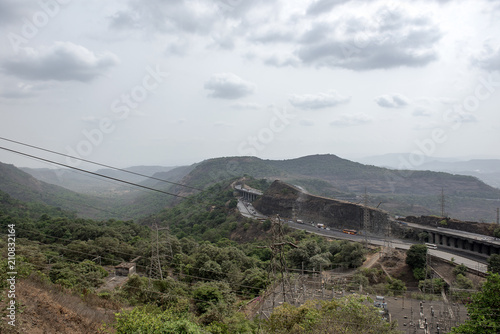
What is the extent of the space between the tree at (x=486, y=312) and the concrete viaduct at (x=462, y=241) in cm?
2623

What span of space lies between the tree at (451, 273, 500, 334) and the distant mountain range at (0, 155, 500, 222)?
258 feet

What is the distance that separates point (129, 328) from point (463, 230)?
1705 inches

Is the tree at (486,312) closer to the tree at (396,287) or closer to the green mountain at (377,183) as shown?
the tree at (396,287)

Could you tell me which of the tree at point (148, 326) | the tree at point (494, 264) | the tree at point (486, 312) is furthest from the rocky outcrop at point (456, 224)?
the tree at point (148, 326)

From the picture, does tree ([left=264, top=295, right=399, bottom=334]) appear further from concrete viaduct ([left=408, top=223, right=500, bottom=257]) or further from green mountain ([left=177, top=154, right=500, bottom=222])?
green mountain ([left=177, top=154, right=500, bottom=222])

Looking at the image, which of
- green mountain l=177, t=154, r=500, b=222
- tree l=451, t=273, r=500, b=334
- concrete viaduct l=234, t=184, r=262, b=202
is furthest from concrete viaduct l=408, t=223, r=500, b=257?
green mountain l=177, t=154, r=500, b=222

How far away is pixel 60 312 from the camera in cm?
1048

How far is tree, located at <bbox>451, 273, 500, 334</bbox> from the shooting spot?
10.8 metres

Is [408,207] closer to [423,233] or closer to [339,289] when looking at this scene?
[423,233]

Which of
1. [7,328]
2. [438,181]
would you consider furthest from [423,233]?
[438,181]

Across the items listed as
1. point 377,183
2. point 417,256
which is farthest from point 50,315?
point 377,183

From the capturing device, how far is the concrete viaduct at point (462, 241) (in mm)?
33303

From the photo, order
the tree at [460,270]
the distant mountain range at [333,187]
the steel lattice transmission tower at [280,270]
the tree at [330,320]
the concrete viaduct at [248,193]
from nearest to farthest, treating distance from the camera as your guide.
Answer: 1. the tree at [330,320]
2. the steel lattice transmission tower at [280,270]
3. the tree at [460,270]
4. the concrete viaduct at [248,193]
5. the distant mountain range at [333,187]

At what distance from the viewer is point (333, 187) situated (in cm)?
12269
